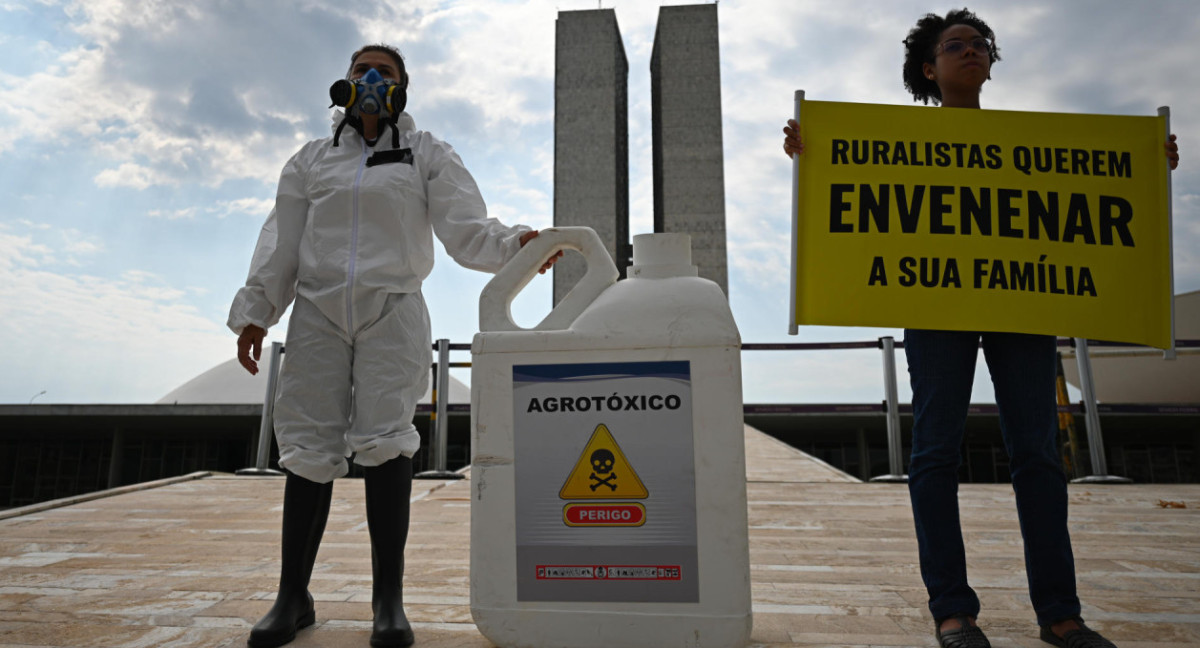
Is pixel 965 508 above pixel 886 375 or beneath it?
beneath

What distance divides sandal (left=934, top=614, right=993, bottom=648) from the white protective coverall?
3.16 ft

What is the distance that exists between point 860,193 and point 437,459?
3.27 meters

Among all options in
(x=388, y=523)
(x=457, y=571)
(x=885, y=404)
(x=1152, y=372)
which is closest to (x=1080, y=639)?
(x=388, y=523)

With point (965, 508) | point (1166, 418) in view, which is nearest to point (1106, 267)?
point (965, 508)

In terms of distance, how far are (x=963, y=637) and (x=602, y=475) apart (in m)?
0.63

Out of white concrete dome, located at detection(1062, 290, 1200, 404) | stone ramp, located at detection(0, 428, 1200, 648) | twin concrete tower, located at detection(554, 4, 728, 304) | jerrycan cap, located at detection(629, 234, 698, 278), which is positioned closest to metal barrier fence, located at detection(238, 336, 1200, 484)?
→ stone ramp, located at detection(0, 428, 1200, 648)

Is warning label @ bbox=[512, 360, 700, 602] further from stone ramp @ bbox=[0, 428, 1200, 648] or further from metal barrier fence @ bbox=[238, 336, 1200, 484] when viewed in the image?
metal barrier fence @ bbox=[238, 336, 1200, 484]

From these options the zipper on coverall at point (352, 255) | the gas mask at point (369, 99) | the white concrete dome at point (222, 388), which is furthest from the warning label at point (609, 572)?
the white concrete dome at point (222, 388)

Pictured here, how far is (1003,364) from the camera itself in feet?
4.41

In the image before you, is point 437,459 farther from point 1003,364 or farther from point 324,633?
point 1003,364

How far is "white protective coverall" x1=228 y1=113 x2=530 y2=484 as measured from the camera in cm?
135

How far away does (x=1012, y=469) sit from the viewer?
1335mm

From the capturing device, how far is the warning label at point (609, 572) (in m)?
1.12

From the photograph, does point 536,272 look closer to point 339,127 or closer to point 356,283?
point 356,283
